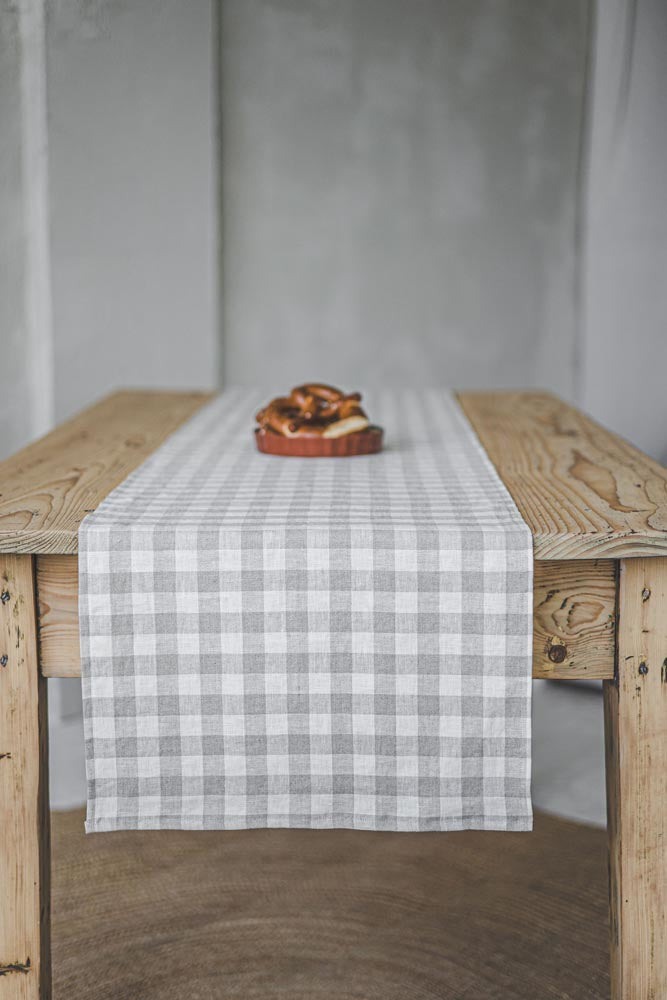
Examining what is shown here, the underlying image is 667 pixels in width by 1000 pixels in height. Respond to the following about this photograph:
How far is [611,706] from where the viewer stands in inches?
50.4

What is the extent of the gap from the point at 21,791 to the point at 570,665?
0.66 m

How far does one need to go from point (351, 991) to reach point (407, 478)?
80 centimetres

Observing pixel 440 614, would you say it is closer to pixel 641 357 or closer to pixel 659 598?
pixel 659 598

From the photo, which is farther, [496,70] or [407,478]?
[496,70]

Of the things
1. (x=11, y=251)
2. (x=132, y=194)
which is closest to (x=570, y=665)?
(x=11, y=251)

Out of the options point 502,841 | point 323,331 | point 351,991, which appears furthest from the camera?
point 323,331

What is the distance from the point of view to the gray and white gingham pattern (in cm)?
117

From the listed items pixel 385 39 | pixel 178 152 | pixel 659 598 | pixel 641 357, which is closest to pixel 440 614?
pixel 659 598

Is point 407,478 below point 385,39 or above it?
below

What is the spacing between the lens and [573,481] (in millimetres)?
1442

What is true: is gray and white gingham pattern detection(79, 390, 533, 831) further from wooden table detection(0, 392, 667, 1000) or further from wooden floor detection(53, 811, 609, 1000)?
wooden floor detection(53, 811, 609, 1000)

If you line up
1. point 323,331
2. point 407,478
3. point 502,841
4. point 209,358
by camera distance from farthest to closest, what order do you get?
1. point 323,331
2. point 209,358
3. point 502,841
4. point 407,478

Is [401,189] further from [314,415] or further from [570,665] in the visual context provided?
[570,665]

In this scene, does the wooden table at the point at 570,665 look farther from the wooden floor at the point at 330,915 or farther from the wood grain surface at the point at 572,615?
the wooden floor at the point at 330,915
